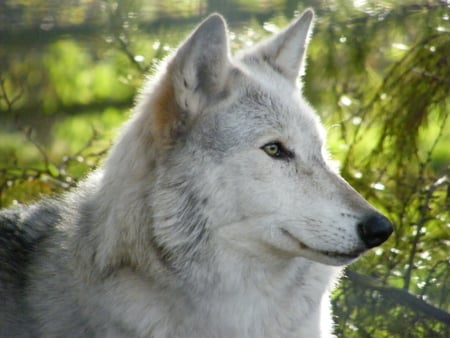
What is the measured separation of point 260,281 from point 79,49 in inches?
165

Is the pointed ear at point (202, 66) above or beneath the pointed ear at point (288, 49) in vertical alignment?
above

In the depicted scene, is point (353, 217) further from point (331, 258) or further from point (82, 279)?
point (82, 279)

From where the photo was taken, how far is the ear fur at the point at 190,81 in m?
3.08

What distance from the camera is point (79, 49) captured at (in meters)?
6.95

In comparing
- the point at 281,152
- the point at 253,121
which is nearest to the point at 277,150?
the point at 281,152

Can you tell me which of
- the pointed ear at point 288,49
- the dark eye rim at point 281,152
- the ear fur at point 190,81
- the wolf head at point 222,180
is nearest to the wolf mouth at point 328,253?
the wolf head at point 222,180

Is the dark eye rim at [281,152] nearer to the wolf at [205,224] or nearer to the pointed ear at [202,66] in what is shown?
the wolf at [205,224]

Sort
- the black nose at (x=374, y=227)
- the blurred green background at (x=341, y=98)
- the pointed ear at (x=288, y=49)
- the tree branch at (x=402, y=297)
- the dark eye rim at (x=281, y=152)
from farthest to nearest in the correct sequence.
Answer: the blurred green background at (x=341, y=98) < the tree branch at (x=402, y=297) < the pointed ear at (x=288, y=49) < the dark eye rim at (x=281, y=152) < the black nose at (x=374, y=227)

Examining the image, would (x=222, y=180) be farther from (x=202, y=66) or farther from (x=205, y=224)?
(x=202, y=66)

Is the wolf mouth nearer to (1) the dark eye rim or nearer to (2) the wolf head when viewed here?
(2) the wolf head

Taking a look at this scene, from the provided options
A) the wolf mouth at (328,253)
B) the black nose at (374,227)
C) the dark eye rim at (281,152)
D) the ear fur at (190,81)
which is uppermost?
the ear fur at (190,81)

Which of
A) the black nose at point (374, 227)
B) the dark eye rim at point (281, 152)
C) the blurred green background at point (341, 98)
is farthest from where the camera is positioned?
the blurred green background at point (341, 98)

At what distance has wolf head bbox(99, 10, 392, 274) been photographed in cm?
306

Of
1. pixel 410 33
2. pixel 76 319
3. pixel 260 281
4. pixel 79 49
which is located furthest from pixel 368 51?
pixel 76 319
